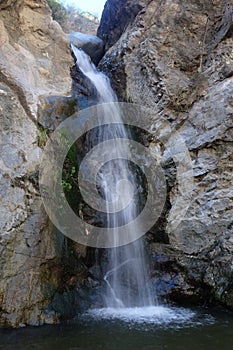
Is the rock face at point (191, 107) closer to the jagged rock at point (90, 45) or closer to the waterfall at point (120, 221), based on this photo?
the waterfall at point (120, 221)

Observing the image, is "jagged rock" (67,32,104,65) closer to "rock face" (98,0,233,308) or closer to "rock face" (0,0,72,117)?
"rock face" (98,0,233,308)

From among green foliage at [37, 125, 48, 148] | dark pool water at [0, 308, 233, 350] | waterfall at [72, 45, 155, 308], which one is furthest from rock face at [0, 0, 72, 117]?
dark pool water at [0, 308, 233, 350]

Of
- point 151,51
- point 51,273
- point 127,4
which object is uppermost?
point 127,4

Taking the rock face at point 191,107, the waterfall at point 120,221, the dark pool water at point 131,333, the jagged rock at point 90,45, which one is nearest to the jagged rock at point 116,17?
the rock face at point 191,107

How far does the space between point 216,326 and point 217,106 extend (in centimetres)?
436

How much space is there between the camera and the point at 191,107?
7434 millimetres

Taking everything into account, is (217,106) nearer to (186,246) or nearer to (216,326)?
(186,246)

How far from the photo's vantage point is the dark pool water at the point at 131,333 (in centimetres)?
394

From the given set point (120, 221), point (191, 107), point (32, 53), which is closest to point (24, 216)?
point (120, 221)

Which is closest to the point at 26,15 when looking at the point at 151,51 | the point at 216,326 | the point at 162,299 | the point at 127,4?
the point at 151,51

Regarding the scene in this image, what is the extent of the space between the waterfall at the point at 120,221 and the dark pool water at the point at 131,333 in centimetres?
52

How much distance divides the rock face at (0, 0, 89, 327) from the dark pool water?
35 centimetres

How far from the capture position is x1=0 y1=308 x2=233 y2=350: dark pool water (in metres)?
3.94

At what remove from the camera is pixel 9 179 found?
5227 millimetres
